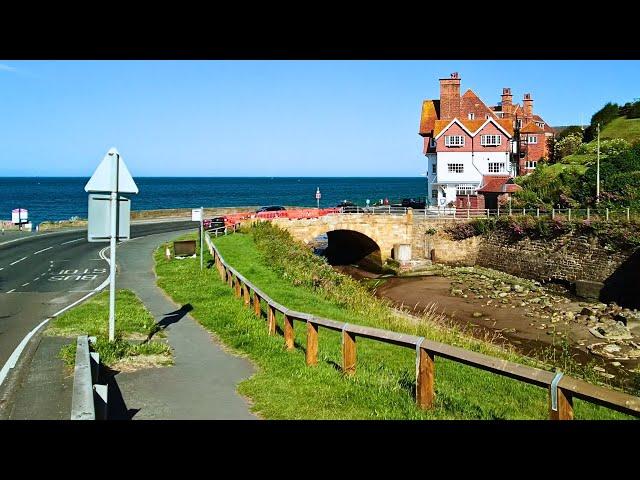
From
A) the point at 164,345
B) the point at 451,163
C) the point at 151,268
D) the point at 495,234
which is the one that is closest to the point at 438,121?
the point at 451,163

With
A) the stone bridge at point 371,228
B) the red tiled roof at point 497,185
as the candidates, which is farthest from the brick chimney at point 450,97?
the stone bridge at point 371,228

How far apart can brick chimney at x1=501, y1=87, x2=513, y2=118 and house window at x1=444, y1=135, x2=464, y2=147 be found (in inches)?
400

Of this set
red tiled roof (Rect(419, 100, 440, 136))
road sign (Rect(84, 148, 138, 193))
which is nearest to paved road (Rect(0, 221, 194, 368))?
road sign (Rect(84, 148, 138, 193))

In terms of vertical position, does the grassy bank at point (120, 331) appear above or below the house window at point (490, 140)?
below

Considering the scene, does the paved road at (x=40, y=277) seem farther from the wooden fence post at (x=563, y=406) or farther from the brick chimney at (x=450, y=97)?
the brick chimney at (x=450, y=97)

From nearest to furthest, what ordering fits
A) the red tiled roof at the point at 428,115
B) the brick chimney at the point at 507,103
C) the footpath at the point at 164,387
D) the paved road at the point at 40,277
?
the footpath at the point at 164,387 → the paved road at the point at 40,277 → the red tiled roof at the point at 428,115 → the brick chimney at the point at 507,103

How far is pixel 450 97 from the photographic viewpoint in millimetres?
61750

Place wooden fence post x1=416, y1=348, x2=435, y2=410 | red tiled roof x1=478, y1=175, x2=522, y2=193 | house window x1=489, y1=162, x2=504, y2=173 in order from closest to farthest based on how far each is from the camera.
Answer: wooden fence post x1=416, y1=348, x2=435, y2=410 < red tiled roof x1=478, y1=175, x2=522, y2=193 < house window x1=489, y1=162, x2=504, y2=173

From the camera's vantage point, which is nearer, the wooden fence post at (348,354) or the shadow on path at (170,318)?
the wooden fence post at (348,354)

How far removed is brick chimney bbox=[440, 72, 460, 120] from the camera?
6184 centimetres

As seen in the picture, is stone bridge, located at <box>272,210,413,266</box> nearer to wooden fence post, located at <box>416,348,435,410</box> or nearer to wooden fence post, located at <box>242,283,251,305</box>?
wooden fence post, located at <box>242,283,251,305</box>

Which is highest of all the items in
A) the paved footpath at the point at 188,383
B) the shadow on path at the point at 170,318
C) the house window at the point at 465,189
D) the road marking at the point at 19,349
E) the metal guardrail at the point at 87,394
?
the house window at the point at 465,189

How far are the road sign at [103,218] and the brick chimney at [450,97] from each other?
2151 inches

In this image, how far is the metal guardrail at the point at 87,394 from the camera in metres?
5.37
